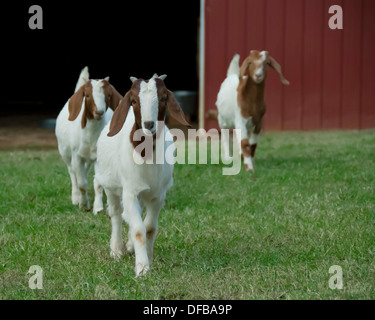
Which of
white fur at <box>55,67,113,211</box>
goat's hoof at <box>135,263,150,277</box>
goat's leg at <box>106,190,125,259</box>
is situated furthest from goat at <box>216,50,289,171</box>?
goat's hoof at <box>135,263,150,277</box>

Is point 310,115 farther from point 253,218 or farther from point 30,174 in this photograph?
point 253,218

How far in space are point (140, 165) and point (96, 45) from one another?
18.0m

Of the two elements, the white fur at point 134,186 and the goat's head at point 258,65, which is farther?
the goat's head at point 258,65

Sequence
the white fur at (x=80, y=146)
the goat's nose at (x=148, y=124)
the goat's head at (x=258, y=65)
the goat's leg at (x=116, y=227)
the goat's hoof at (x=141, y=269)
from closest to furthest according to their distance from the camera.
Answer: the goat's nose at (x=148, y=124) → the goat's hoof at (x=141, y=269) → the goat's leg at (x=116, y=227) → the white fur at (x=80, y=146) → the goat's head at (x=258, y=65)

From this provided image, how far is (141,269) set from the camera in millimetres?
5176

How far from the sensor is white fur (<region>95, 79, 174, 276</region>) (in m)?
5.27

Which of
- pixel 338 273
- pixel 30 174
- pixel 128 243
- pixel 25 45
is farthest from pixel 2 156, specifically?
pixel 25 45

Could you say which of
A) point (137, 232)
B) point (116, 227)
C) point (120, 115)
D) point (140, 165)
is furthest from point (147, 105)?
point (116, 227)

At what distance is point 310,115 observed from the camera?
1424 cm

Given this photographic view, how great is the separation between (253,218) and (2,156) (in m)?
5.43

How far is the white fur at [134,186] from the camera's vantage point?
A: 207 inches

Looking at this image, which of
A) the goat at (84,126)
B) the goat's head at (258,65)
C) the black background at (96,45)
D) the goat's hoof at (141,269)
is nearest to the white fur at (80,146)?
the goat at (84,126)

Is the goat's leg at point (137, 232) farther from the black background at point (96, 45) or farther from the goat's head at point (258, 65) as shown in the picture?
the black background at point (96, 45)

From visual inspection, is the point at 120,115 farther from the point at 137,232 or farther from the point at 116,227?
the point at 116,227
